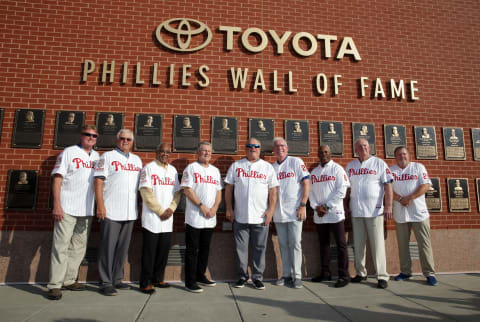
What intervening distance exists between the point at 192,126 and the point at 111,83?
60.3 inches

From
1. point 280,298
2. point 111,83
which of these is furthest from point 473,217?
point 111,83

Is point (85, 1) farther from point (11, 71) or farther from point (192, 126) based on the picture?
point (192, 126)

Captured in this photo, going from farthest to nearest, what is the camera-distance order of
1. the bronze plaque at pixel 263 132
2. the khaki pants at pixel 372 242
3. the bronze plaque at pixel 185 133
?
the bronze plaque at pixel 263 132 → the bronze plaque at pixel 185 133 → the khaki pants at pixel 372 242

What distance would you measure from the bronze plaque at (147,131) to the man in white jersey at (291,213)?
2011 mm

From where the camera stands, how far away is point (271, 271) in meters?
4.16

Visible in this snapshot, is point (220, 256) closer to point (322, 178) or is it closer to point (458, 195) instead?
point (322, 178)

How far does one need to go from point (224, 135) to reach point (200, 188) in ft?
3.78

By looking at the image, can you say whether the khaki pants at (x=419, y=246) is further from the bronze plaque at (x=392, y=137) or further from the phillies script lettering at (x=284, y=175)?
the phillies script lettering at (x=284, y=175)

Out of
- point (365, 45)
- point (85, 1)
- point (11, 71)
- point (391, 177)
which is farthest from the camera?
point (365, 45)

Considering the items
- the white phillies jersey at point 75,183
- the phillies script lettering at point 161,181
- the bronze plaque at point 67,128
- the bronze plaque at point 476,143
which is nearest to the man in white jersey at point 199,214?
the phillies script lettering at point 161,181

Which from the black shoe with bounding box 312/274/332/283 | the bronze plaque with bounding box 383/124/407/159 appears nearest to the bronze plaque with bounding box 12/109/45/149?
the black shoe with bounding box 312/274/332/283

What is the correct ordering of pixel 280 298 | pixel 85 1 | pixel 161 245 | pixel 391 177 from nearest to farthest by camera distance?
pixel 280 298 → pixel 161 245 → pixel 391 177 → pixel 85 1

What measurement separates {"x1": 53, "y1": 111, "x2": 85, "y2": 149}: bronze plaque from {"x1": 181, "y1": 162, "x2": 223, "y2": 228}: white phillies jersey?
1.98 m

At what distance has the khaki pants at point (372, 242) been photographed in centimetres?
378
